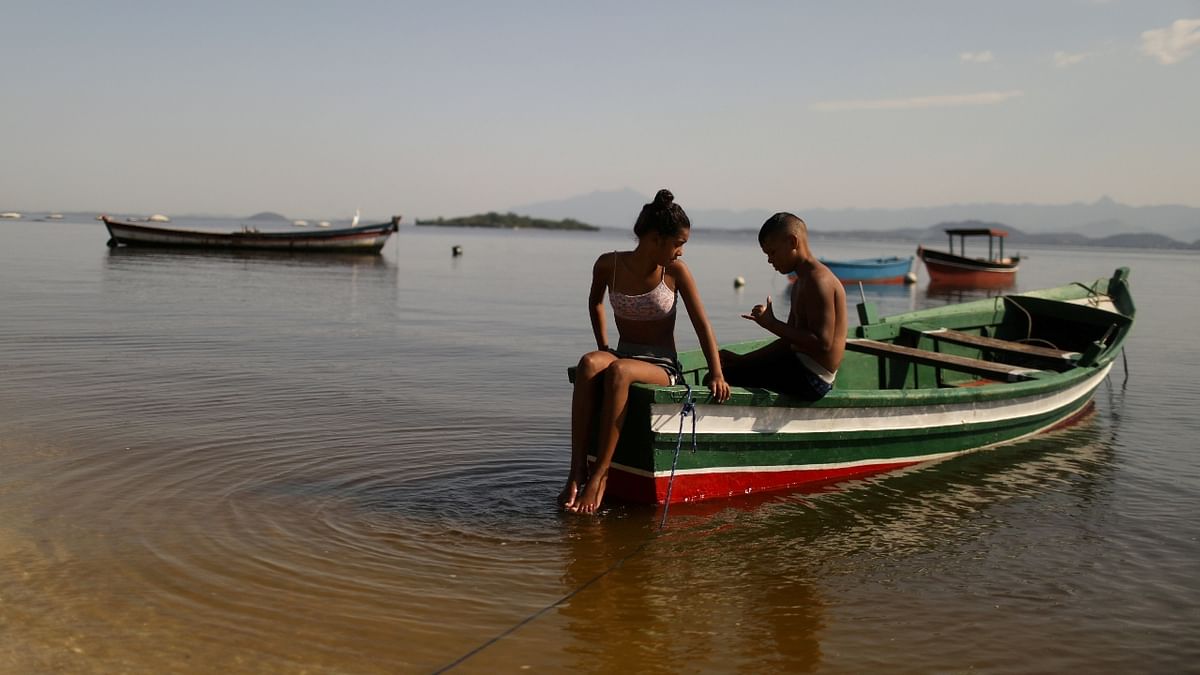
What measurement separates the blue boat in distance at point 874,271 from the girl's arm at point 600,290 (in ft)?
112

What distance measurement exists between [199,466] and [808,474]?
492cm

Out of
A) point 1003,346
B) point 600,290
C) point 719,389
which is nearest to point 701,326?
point 719,389

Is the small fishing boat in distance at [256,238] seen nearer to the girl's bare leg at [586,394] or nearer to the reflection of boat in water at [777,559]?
the girl's bare leg at [586,394]

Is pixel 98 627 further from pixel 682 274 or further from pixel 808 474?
pixel 808 474

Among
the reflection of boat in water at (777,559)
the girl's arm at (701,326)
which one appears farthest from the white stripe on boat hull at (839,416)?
the reflection of boat in water at (777,559)

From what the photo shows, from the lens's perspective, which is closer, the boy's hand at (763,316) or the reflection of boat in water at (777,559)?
the reflection of boat in water at (777,559)

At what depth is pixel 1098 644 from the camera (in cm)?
505

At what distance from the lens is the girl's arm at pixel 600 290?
654 centimetres

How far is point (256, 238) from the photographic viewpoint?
152ft

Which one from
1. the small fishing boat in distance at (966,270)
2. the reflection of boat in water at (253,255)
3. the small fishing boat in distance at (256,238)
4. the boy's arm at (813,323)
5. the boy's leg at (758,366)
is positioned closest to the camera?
the boy's arm at (813,323)

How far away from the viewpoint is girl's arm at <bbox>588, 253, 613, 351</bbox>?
654 centimetres

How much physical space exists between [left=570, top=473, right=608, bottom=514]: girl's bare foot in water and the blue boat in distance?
1367 inches

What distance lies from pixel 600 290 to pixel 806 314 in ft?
5.14

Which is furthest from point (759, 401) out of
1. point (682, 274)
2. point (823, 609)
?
point (823, 609)
